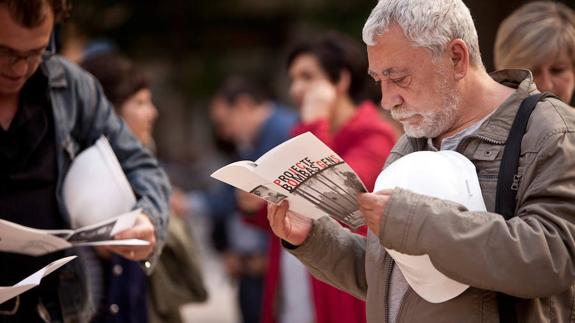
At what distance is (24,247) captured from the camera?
10.1 ft

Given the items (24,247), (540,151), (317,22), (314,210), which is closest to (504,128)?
(540,151)

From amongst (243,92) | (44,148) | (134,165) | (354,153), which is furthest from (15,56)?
(243,92)

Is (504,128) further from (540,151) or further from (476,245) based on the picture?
(476,245)

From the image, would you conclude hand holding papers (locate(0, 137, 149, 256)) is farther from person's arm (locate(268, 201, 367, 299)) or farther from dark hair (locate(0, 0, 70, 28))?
person's arm (locate(268, 201, 367, 299))

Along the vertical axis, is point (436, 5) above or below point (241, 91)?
above

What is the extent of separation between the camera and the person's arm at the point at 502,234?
2.23 metres

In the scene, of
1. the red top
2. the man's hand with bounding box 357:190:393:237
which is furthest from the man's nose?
the red top

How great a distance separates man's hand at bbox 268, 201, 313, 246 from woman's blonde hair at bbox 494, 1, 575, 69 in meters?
1.16

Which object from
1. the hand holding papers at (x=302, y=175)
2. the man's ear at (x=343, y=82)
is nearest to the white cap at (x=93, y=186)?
the hand holding papers at (x=302, y=175)

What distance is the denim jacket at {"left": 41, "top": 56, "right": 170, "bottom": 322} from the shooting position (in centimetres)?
334

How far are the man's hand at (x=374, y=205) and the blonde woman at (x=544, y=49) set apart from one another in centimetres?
136

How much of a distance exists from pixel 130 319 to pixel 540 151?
2224mm

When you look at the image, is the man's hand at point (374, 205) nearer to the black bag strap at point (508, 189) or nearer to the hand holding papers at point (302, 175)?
the hand holding papers at point (302, 175)

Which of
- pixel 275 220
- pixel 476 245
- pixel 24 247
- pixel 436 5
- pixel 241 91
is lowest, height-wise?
pixel 241 91
